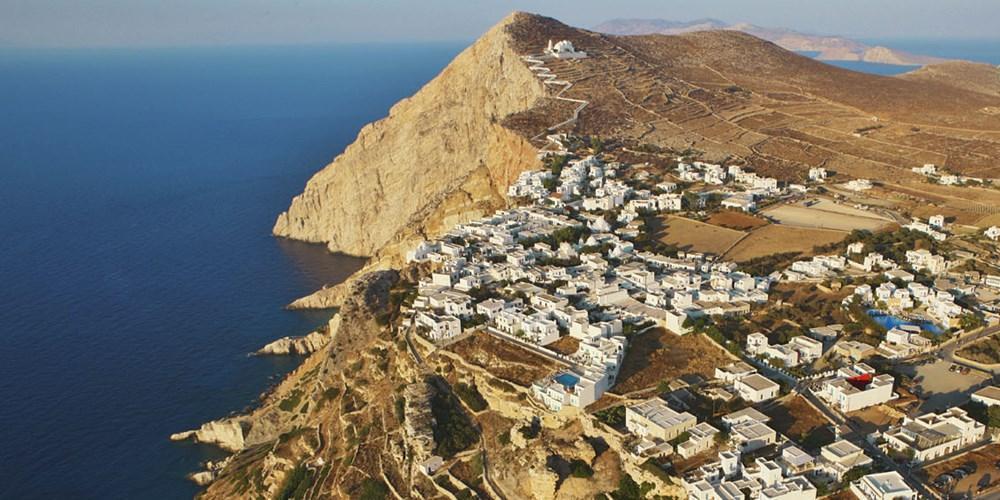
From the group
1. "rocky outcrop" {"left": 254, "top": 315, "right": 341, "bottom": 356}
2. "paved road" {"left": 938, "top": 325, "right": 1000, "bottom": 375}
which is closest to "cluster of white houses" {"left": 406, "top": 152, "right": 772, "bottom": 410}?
"paved road" {"left": 938, "top": 325, "right": 1000, "bottom": 375}

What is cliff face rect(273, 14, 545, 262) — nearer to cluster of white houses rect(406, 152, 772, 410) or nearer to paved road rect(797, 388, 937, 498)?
cluster of white houses rect(406, 152, 772, 410)

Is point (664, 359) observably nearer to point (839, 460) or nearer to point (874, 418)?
point (874, 418)

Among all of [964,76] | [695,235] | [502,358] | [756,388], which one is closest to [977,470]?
[756,388]

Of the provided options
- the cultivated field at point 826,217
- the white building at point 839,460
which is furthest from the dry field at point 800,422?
the cultivated field at point 826,217

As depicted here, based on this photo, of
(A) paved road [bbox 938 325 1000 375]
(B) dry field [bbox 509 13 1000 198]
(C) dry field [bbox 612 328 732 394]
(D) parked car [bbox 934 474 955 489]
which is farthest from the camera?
(B) dry field [bbox 509 13 1000 198]

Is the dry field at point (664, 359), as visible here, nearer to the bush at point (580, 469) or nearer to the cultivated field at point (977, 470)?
the bush at point (580, 469)

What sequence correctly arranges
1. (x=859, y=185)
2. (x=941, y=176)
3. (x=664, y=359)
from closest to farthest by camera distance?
1. (x=664, y=359)
2. (x=859, y=185)
3. (x=941, y=176)
